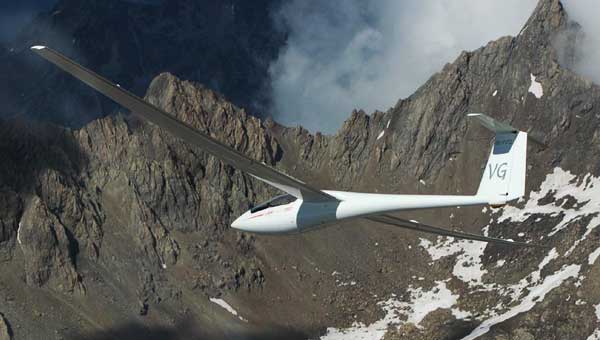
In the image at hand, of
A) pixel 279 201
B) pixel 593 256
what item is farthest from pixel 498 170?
pixel 593 256

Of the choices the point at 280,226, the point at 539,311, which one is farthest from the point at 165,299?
the point at 280,226

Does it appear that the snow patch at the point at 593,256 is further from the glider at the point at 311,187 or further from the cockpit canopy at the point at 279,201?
the cockpit canopy at the point at 279,201

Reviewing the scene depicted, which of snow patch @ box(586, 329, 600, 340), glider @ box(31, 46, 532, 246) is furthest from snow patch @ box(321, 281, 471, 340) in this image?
glider @ box(31, 46, 532, 246)

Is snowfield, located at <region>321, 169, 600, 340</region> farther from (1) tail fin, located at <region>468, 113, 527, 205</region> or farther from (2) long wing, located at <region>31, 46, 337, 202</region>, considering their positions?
(1) tail fin, located at <region>468, 113, 527, 205</region>

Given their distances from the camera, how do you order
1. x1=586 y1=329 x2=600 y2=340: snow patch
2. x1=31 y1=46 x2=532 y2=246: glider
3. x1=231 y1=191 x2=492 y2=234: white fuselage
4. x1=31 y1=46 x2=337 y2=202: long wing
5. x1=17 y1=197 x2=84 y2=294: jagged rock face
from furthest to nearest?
x1=17 y1=197 x2=84 y2=294: jagged rock face
x1=586 y1=329 x2=600 y2=340: snow patch
x1=231 y1=191 x2=492 y2=234: white fuselage
x1=31 y1=46 x2=532 y2=246: glider
x1=31 y1=46 x2=337 y2=202: long wing

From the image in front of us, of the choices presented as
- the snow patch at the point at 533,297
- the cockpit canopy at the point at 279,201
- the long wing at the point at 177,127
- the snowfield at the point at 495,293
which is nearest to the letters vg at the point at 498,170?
the long wing at the point at 177,127

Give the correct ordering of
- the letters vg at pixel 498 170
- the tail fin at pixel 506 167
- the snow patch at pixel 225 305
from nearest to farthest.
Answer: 1. the tail fin at pixel 506 167
2. the letters vg at pixel 498 170
3. the snow patch at pixel 225 305
